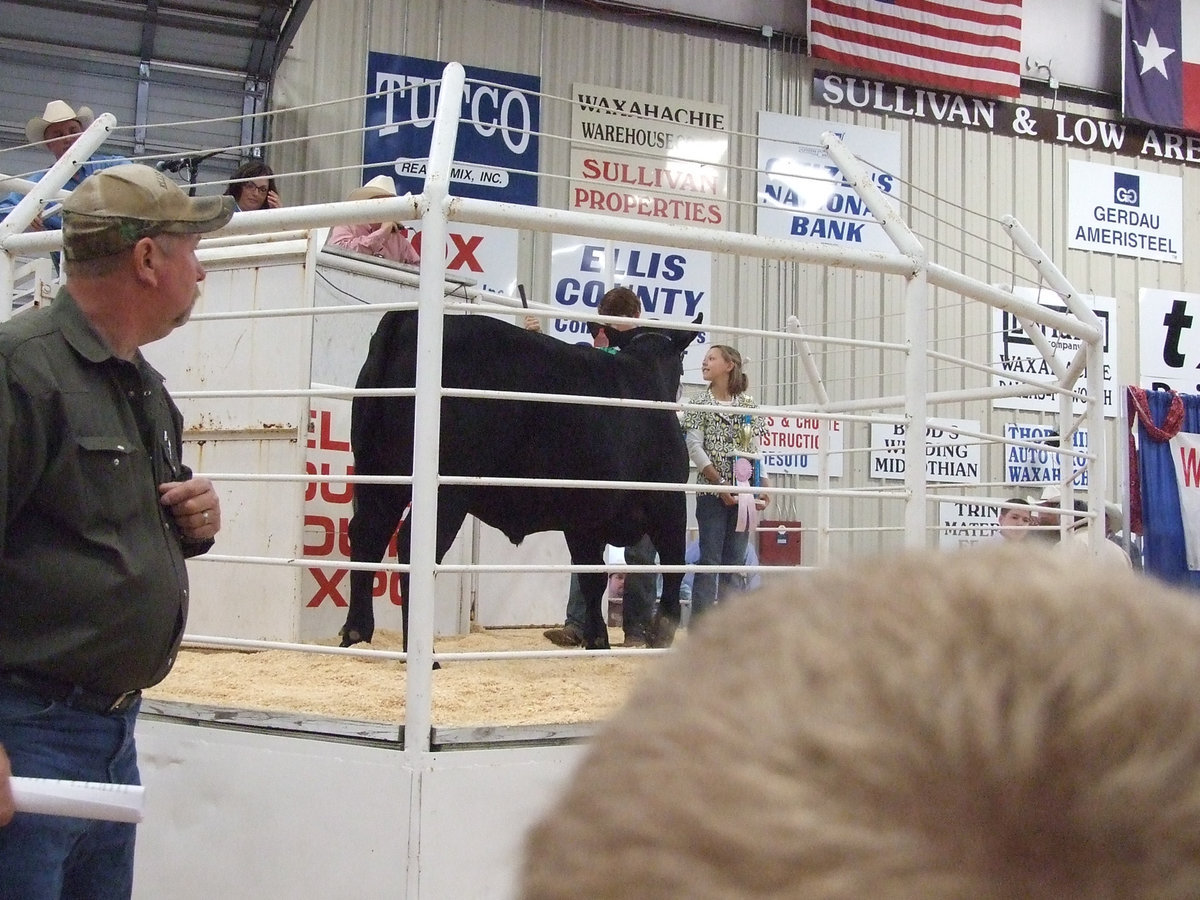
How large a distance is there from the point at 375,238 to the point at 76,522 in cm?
372

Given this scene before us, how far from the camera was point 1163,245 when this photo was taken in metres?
11.9

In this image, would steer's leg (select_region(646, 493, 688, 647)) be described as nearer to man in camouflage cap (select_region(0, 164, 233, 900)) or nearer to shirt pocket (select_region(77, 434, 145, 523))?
man in camouflage cap (select_region(0, 164, 233, 900))

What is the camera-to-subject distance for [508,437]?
156 inches

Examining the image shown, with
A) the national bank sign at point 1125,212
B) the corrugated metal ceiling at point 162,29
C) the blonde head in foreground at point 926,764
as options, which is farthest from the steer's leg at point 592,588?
the national bank sign at point 1125,212

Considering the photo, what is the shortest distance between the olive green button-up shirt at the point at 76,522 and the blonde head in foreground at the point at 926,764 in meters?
1.54

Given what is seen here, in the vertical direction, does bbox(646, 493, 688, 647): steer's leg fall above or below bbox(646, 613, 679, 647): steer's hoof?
above

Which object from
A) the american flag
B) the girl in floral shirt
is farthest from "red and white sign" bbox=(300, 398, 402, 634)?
the american flag

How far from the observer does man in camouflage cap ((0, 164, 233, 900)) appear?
171 cm

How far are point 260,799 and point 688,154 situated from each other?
821cm

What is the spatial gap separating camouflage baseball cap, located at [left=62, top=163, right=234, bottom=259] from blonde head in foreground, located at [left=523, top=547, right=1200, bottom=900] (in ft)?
5.75

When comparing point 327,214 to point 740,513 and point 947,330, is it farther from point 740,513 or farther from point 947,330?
point 947,330

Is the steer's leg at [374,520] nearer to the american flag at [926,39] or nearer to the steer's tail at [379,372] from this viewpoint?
the steer's tail at [379,372]

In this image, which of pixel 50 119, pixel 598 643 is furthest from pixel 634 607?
pixel 50 119

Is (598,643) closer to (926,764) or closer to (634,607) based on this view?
(634,607)
